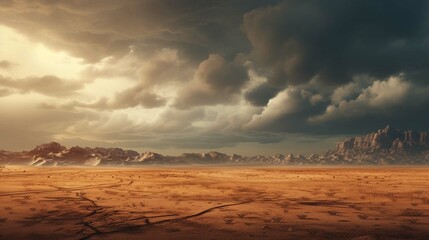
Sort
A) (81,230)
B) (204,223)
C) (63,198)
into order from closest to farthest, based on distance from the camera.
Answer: (81,230) → (204,223) → (63,198)

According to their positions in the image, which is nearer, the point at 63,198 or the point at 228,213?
the point at 228,213

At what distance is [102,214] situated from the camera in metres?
17.0

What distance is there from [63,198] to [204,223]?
1331 cm

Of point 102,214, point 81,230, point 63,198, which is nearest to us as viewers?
point 81,230

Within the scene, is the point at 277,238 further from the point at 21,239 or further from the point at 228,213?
the point at 21,239

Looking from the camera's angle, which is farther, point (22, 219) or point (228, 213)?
point (228, 213)

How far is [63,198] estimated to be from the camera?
23.9m

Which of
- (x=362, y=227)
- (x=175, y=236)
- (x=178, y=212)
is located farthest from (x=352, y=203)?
(x=175, y=236)

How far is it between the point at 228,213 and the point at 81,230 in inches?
269

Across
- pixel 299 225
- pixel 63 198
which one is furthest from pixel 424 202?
pixel 63 198

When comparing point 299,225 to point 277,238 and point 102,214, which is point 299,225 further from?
point 102,214

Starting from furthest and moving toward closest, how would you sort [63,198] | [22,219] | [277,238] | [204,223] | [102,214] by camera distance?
[63,198] → [102,214] → [22,219] → [204,223] → [277,238]

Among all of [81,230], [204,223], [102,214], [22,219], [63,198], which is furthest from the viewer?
[63,198]

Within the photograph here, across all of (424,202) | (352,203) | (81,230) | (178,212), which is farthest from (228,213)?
(424,202)
